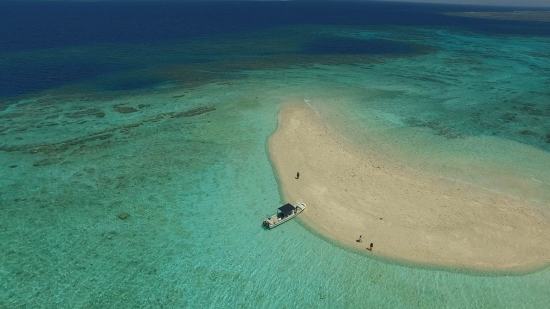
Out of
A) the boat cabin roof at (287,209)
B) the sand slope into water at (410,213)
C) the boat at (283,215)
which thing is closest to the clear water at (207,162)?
the boat at (283,215)

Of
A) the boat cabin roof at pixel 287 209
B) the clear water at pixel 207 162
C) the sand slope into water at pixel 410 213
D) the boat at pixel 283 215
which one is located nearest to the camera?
the clear water at pixel 207 162

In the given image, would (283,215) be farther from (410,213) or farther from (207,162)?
(207,162)

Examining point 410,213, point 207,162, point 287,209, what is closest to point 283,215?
point 287,209

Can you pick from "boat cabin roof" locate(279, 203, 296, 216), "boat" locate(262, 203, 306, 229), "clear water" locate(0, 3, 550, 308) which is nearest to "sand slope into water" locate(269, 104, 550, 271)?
"boat" locate(262, 203, 306, 229)

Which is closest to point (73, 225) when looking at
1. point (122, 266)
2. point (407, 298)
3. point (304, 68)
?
point (122, 266)

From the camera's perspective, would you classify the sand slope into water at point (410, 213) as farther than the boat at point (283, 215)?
No

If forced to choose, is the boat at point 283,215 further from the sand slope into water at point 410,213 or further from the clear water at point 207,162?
the sand slope into water at point 410,213

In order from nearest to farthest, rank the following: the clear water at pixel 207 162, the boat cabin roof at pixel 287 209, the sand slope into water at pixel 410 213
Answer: the clear water at pixel 207 162 → the sand slope into water at pixel 410 213 → the boat cabin roof at pixel 287 209
